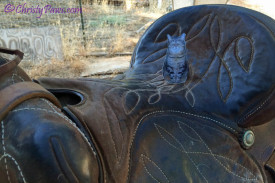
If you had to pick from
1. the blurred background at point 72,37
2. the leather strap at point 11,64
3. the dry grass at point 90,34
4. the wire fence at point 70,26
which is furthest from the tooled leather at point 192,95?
the wire fence at point 70,26

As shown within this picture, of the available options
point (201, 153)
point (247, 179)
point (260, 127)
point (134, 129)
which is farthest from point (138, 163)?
point (260, 127)

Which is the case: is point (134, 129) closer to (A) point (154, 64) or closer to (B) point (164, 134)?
(B) point (164, 134)

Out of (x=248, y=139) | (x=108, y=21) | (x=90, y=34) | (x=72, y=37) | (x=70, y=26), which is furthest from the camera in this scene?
(x=108, y=21)

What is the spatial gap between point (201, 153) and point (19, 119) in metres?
0.49

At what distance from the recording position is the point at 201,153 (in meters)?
0.71

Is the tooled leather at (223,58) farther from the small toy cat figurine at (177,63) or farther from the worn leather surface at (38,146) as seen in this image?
the worn leather surface at (38,146)

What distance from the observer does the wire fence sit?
440 centimetres

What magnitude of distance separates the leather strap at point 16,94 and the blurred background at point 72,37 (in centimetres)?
313

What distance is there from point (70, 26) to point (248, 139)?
5.21 m

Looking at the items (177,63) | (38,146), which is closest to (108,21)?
(177,63)

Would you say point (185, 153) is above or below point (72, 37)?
above

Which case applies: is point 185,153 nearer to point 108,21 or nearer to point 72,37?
point 72,37

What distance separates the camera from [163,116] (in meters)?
0.74

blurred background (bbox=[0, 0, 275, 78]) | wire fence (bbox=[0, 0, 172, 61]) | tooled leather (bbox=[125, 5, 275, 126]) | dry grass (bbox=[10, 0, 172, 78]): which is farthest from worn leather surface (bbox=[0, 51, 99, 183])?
wire fence (bbox=[0, 0, 172, 61])
